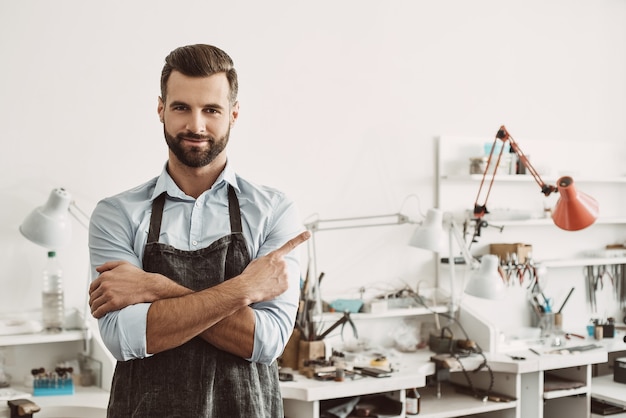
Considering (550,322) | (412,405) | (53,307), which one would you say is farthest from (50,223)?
(550,322)

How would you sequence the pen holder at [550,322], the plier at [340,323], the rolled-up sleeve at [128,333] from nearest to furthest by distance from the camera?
the rolled-up sleeve at [128,333] → the plier at [340,323] → the pen holder at [550,322]

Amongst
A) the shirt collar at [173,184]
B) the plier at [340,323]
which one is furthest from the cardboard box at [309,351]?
the shirt collar at [173,184]

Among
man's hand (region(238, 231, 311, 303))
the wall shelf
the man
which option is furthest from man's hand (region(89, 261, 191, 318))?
the wall shelf

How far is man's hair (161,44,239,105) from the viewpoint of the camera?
1.93 m

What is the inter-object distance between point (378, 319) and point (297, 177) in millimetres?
939

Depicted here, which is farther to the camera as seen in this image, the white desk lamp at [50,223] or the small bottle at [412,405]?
the small bottle at [412,405]

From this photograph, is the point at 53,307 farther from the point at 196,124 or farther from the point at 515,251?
the point at 515,251

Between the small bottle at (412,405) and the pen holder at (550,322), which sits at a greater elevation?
the pen holder at (550,322)

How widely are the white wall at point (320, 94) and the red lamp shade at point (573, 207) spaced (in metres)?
1.11

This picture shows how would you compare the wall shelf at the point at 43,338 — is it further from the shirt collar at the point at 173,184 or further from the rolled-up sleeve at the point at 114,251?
the shirt collar at the point at 173,184

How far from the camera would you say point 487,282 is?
375 cm

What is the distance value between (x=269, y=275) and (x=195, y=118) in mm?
441

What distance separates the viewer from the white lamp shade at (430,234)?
151 inches

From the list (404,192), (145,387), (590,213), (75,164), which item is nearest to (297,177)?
(404,192)
